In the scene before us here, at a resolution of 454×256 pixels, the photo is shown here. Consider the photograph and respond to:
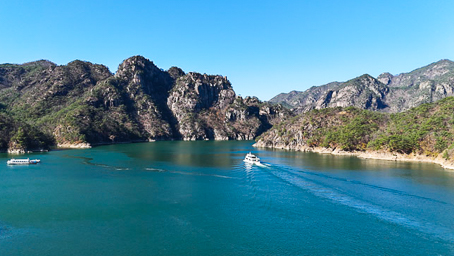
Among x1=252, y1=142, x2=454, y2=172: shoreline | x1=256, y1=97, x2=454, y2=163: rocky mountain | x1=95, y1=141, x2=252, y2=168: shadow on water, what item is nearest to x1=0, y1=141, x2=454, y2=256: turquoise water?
x1=252, y1=142, x2=454, y2=172: shoreline

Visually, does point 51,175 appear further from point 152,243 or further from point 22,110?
point 22,110

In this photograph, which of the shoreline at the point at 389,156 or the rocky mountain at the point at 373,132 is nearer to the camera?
the shoreline at the point at 389,156

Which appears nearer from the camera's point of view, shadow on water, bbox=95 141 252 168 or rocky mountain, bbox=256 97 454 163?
shadow on water, bbox=95 141 252 168

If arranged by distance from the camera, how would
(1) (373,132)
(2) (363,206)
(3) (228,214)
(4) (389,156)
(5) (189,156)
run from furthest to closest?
(1) (373,132)
(5) (189,156)
(4) (389,156)
(2) (363,206)
(3) (228,214)

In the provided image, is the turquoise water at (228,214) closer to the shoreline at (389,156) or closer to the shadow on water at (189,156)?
the shoreline at (389,156)

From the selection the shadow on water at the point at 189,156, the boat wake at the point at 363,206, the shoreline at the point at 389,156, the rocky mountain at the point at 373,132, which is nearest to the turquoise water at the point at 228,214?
the boat wake at the point at 363,206

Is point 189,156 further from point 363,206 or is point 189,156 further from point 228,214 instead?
point 363,206

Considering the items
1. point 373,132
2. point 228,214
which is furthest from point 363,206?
point 373,132

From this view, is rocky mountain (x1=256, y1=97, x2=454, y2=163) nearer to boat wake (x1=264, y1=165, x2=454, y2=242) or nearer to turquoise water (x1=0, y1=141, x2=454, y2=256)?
turquoise water (x1=0, y1=141, x2=454, y2=256)

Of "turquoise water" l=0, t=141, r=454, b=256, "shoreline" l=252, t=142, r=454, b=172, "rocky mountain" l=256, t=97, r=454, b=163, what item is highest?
"rocky mountain" l=256, t=97, r=454, b=163

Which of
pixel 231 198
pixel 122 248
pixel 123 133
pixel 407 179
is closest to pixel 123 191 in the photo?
pixel 231 198
